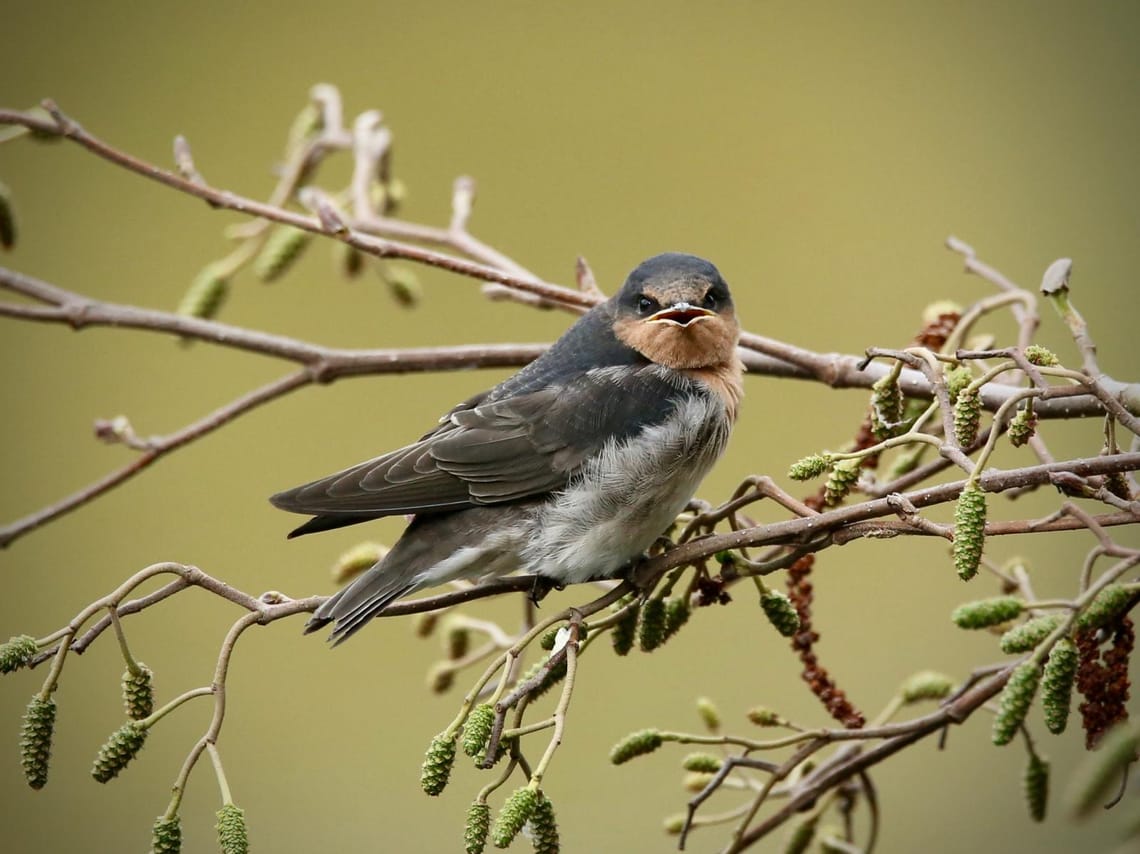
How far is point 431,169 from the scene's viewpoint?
19.3ft

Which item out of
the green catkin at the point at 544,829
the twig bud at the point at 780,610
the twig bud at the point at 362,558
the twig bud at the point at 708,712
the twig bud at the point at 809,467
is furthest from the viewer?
the twig bud at the point at 362,558

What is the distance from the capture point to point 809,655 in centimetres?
178

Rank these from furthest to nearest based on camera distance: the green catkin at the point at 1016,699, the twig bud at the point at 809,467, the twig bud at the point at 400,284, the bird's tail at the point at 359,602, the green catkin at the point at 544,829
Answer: the twig bud at the point at 400,284 < the bird's tail at the point at 359,602 < the twig bud at the point at 809,467 < the green catkin at the point at 544,829 < the green catkin at the point at 1016,699

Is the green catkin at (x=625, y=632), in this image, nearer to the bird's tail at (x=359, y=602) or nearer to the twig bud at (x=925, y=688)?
the bird's tail at (x=359, y=602)

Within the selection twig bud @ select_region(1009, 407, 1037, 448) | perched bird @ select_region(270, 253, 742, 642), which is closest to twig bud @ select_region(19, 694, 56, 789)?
perched bird @ select_region(270, 253, 742, 642)

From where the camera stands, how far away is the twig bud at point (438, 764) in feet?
4.34

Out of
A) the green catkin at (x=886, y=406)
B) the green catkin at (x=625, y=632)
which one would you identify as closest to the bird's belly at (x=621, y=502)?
the green catkin at (x=625, y=632)

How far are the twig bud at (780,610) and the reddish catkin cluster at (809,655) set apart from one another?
0.13 meters

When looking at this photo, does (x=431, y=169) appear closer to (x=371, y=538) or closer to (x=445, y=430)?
(x=371, y=538)

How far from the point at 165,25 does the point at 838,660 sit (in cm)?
487

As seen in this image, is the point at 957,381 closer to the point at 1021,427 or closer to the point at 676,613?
the point at 1021,427

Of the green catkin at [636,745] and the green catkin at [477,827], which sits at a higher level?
the green catkin at [636,745]

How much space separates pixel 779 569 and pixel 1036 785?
497mm

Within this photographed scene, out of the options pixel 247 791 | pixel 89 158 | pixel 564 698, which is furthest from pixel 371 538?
pixel 564 698
